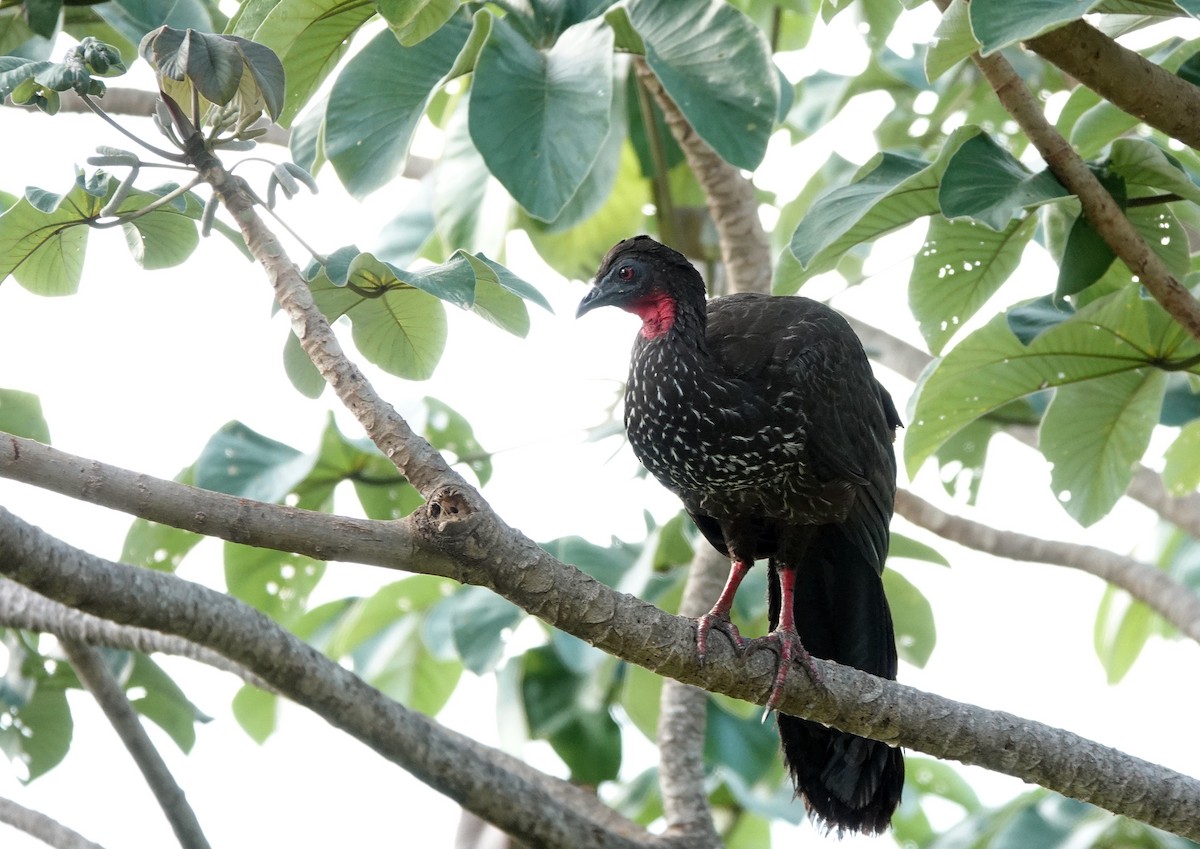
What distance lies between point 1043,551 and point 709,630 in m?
1.79

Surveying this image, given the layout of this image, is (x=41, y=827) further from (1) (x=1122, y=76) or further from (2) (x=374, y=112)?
(1) (x=1122, y=76)

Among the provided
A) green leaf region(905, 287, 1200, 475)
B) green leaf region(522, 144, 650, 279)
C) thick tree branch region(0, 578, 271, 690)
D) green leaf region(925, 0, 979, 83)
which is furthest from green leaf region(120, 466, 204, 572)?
green leaf region(925, 0, 979, 83)

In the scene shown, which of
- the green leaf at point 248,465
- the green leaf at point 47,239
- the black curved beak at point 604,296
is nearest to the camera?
the green leaf at point 47,239

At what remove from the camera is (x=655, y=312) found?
3.07 meters

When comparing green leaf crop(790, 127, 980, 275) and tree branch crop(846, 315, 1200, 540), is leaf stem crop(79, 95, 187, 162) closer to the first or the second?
green leaf crop(790, 127, 980, 275)

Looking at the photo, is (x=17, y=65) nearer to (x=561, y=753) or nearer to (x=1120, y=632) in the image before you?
(x=561, y=753)

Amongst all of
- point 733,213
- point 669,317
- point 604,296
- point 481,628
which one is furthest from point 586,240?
point 481,628

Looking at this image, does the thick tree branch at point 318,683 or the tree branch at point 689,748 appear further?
the tree branch at point 689,748

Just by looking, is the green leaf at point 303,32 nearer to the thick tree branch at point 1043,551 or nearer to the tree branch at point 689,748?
the tree branch at point 689,748

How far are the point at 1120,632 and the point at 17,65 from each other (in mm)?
3764

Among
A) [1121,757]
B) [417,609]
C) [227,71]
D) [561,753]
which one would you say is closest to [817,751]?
[1121,757]

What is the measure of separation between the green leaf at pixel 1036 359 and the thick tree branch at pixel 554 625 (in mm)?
689

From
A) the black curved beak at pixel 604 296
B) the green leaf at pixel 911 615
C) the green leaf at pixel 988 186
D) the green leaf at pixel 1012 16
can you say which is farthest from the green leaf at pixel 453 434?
the green leaf at pixel 1012 16

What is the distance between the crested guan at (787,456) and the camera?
2.83 m
